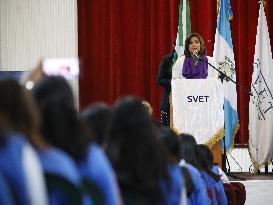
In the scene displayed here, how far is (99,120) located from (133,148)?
0.59 feet

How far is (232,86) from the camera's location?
7871mm

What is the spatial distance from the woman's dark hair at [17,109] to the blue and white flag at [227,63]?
20.2 feet

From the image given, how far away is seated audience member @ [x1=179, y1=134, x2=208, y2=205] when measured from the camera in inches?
103

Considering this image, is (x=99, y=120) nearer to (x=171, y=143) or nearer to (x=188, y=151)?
(x=171, y=143)

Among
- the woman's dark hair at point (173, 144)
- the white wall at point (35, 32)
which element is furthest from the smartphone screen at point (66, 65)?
the woman's dark hair at point (173, 144)

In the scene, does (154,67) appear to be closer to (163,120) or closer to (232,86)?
(232,86)

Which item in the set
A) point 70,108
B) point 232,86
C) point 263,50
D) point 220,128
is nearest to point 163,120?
point 220,128

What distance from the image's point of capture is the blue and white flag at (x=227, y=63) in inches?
302

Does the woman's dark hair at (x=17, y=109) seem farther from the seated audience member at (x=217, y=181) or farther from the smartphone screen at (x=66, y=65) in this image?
the smartphone screen at (x=66, y=65)

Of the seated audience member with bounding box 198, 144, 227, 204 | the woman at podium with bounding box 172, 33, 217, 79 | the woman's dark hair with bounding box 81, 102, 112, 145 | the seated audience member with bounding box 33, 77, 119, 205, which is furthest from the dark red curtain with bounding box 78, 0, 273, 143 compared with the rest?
the seated audience member with bounding box 33, 77, 119, 205

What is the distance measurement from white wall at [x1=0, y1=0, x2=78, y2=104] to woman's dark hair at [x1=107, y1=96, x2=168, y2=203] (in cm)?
760

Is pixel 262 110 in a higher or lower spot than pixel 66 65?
lower

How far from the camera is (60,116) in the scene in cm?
163

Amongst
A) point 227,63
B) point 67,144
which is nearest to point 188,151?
point 67,144
